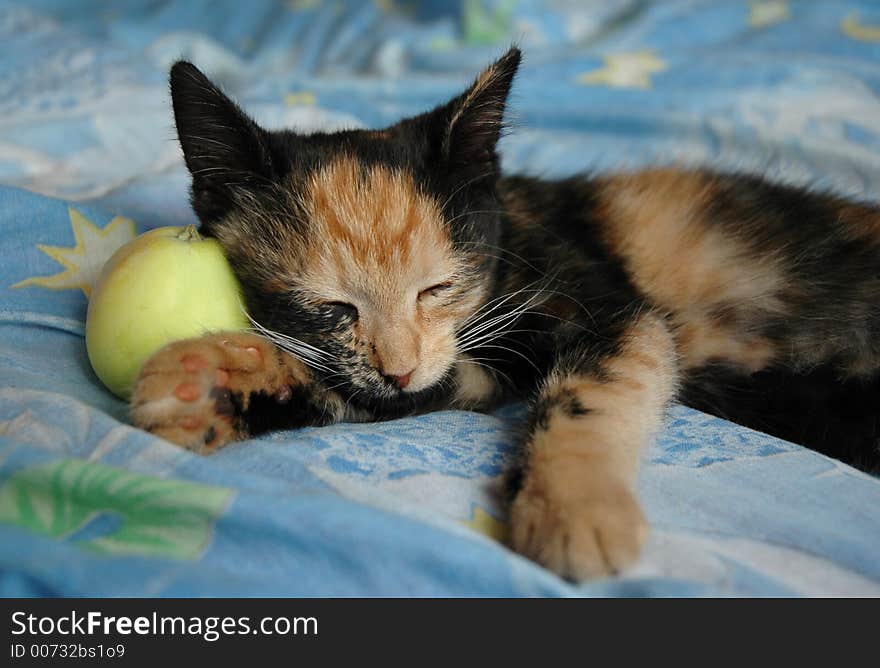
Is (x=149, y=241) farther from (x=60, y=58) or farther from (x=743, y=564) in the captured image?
(x=60, y=58)

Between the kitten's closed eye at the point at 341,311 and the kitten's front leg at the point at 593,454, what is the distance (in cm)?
28

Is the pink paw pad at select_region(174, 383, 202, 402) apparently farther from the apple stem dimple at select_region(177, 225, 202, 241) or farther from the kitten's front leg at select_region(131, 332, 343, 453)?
the apple stem dimple at select_region(177, 225, 202, 241)

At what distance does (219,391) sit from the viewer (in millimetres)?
907

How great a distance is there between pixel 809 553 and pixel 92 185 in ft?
5.51

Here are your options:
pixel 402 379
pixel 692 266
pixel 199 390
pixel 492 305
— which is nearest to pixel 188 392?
pixel 199 390

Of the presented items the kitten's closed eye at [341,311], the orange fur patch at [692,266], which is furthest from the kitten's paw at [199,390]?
the orange fur patch at [692,266]

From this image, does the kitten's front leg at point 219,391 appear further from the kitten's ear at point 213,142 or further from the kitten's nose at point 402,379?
the kitten's ear at point 213,142

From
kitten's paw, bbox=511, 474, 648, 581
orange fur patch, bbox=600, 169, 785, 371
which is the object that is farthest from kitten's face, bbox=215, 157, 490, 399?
orange fur patch, bbox=600, 169, 785, 371

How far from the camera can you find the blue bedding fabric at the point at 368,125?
69cm

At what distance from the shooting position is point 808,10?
8.19ft

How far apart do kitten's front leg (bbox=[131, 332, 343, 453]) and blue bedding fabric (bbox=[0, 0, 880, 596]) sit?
0.12 feet

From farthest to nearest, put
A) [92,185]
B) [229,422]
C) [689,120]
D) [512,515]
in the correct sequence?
[689,120]
[92,185]
[229,422]
[512,515]

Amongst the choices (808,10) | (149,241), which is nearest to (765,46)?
(808,10)

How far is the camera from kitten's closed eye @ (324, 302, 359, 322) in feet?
3.39
